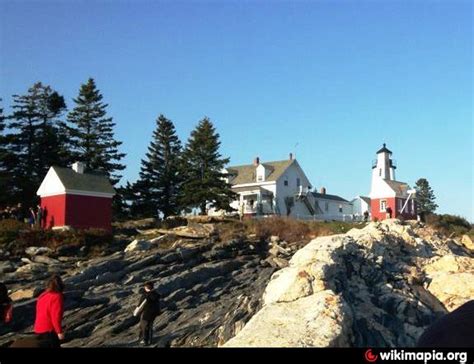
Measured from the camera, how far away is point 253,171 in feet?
206

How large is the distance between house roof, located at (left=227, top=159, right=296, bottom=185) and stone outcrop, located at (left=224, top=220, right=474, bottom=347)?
126 feet

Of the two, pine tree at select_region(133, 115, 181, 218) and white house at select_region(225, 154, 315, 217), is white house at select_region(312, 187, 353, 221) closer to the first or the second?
white house at select_region(225, 154, 315, 217)

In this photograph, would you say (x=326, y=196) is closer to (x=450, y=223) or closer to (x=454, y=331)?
(x=450, y=223)

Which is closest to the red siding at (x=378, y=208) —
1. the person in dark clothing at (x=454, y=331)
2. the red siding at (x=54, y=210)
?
the red siding at (x=54, y=210)

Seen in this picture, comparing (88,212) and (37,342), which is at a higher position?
(88,212)

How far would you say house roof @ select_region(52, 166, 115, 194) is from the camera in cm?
3688

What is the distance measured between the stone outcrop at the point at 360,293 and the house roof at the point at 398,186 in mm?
31618

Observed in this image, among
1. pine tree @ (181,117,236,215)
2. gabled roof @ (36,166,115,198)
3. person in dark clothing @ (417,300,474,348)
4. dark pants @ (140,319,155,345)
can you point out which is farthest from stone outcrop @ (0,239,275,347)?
pine tree @ (181,117,236,215)

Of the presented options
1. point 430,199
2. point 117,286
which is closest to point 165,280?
point 117,286

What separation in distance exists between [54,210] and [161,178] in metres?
15.8

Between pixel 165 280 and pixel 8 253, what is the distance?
10586 mm

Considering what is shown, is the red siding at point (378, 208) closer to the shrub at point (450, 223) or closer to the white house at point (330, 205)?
the shrub at point (450, 223)

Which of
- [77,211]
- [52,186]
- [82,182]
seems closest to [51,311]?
[77,211]

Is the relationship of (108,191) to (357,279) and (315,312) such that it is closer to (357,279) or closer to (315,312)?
(357,279)
